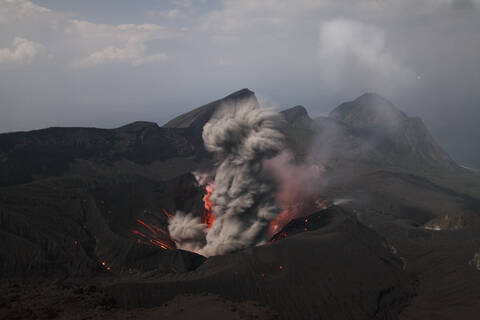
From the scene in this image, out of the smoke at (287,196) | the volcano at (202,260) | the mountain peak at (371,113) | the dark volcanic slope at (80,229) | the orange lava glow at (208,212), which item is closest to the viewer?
the volcano at (202,260)

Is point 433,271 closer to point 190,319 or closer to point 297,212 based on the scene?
point 297,212

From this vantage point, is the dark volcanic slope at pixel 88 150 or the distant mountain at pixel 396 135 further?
the distant mountain at pixel 396 135

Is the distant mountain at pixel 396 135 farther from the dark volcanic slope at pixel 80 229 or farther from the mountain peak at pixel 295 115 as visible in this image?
the dark volcanic slope at pixel 80 229

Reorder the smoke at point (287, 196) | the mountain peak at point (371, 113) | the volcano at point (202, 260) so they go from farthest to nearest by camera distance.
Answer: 1. the mountain peak at point (371, 113)
2. the smoke at point (287, 196)
3. the volcano at point (202, 260)

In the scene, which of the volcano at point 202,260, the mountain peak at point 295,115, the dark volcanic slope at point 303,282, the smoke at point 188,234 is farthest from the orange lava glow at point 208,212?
the mountain peak at point 295,115

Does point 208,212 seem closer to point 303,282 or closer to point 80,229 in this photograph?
point 80,229

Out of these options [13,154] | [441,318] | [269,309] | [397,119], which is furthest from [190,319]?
[397,119]

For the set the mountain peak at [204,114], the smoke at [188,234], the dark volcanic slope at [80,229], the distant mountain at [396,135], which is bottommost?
the distant mountain at [396,135]

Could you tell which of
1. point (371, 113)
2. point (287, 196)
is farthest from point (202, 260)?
point (371, 113)
